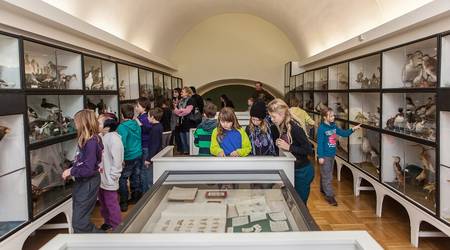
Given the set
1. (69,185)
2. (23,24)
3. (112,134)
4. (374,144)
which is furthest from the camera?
(374,144)

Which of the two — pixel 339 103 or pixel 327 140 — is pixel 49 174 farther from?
pixel 339 103

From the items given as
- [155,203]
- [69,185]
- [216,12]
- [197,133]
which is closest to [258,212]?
[155,203]

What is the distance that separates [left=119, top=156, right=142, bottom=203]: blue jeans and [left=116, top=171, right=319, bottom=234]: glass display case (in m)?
2.22

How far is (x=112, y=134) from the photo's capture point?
444 centimetres

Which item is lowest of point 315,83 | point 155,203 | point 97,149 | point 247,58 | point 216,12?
point 155,203

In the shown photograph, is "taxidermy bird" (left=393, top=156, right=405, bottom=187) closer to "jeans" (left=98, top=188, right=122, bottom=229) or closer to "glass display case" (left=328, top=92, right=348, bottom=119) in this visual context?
"glass display case" (left=328, top=92, right=348, bottom=119)

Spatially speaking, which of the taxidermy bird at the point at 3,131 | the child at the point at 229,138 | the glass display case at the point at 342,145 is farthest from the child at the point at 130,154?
the glass display case at the point at 342,145

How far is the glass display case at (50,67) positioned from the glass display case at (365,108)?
4045mm

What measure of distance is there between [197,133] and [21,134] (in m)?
2.10

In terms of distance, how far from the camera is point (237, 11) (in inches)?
523

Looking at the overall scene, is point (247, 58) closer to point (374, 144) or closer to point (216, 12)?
point (216, 12)

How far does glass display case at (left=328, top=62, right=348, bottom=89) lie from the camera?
22.8 ft

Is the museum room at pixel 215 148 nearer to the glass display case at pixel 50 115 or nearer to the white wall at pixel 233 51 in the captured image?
the glass display case at pixel 50 115

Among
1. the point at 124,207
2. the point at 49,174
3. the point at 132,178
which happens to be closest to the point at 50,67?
the point at 49,174
